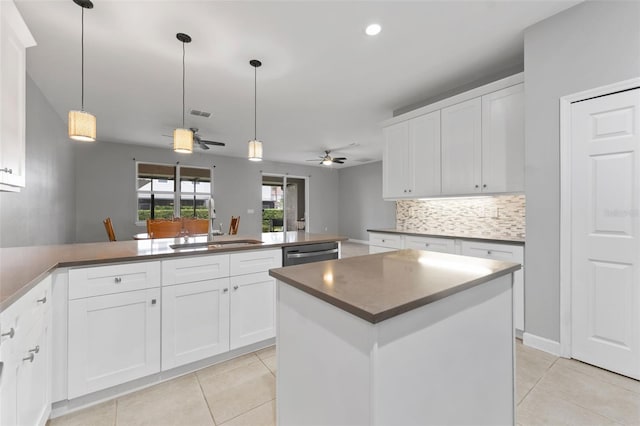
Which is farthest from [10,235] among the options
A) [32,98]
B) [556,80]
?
[556,80]

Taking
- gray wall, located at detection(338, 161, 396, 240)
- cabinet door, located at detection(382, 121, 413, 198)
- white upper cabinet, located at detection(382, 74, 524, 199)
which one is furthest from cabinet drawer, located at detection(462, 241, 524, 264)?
gray wall, located at detection(338, 161, 396, 240)

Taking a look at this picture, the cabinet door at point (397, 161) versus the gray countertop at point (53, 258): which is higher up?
the cabinet door at point (397, 161)

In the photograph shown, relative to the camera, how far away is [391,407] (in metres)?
0.84

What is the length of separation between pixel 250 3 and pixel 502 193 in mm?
2805

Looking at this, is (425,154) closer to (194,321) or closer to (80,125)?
(194,321)

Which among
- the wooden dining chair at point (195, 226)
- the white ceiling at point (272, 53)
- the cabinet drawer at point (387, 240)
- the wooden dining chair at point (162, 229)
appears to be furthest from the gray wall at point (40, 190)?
the cabinet drawer at point (387, 240)

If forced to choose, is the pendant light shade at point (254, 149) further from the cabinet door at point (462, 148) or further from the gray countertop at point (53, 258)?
the cabinet door at point (462, 148)

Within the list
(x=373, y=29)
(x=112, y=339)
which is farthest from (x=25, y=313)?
(x=373, y=29)

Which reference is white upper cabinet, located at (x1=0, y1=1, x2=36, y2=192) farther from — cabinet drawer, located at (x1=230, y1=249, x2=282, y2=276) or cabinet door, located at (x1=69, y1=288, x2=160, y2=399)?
cabinet drawer, located at (x1=230, y1=249, x2=282, y2=276)

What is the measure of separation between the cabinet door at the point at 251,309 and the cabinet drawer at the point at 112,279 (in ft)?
1.91

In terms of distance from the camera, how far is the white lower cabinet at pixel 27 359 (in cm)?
100

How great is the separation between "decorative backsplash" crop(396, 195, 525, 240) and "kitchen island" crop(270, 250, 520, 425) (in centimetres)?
205

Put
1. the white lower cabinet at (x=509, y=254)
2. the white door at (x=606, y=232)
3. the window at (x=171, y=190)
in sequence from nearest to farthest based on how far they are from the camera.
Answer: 1. the white door at (x=606, y=232)
2. the white lower cabinet at (x=509, y=254)
3. the window at (x=171, y=190)

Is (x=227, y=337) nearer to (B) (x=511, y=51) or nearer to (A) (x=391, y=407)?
(A) (x=391, y=407)
